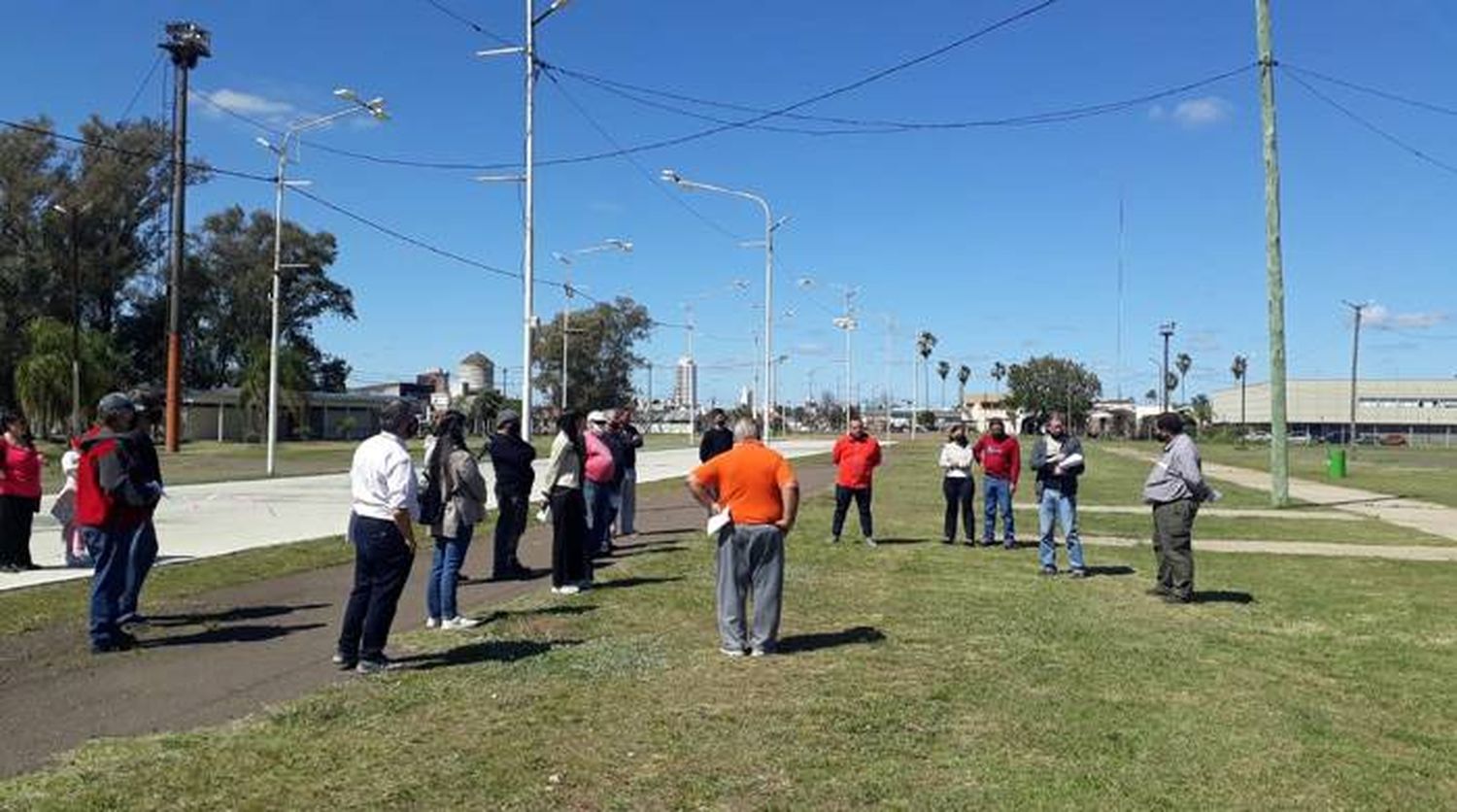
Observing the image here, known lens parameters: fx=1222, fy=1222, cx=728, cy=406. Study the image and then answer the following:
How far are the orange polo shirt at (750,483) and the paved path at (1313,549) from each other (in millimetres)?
9471

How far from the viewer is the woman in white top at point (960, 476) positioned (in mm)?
15578

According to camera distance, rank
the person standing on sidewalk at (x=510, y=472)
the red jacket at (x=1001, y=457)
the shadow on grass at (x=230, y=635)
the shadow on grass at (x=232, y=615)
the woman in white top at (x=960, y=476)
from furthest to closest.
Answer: the woman in white top at (x=960, y=476) → the red jacket at (x=1001, y=457) → the person standing on sidewalk at (x=510, y=472) → the shadow on grass at (x=232, y=615) → the shadow on grass at (x=230, y=635)

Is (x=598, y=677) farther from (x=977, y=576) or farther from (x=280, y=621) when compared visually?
(x=977, y=576)

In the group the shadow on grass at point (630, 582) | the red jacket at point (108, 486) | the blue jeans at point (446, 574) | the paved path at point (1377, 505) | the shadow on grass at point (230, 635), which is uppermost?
the red jacket at point (108, 486)

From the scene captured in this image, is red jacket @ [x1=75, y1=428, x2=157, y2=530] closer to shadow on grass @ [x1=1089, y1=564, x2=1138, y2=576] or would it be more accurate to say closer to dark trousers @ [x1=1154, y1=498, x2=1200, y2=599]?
dark trousers @ [x1=1154, y1=498, x2=1200, y2=599]

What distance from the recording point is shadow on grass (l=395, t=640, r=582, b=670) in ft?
25.9

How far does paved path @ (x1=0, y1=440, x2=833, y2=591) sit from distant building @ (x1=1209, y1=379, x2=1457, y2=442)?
136567 millimetres

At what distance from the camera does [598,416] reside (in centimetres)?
1320

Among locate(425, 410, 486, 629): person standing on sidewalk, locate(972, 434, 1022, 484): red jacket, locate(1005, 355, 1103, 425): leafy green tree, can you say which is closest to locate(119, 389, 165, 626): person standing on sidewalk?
locate(425, 410, 486, 629): person standing on sidewalk

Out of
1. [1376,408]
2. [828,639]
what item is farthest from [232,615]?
[1376,408]

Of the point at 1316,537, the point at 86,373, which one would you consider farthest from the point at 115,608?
the point at 86,373

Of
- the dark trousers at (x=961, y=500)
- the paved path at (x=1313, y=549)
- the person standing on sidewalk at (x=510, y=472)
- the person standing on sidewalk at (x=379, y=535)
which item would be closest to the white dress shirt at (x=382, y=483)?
the person standing on sidewalk at (x=379, y=535)

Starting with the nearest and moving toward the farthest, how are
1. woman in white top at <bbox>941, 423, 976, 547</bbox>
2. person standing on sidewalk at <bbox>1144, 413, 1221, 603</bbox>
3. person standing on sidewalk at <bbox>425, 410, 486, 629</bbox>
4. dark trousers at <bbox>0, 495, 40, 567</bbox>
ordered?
person standing on sidewalk at <bbox>425, 410, 486, 629</bbox>
person standing on sidewalk at <bbox>1144, 413, 1221, 603</bbox>
dark trousers at <bbox>0, 495, 40, 567</bbox>
woman in white top at <bbox>941, 423, 976, 547</bbox>

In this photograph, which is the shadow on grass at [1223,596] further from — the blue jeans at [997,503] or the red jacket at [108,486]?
the red jacket at [108,486]
